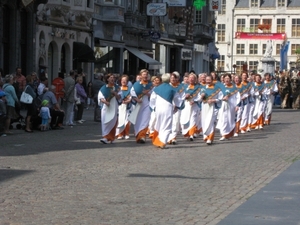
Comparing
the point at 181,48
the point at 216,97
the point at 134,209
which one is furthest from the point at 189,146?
the point at 181,48

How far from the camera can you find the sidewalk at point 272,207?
9922 mm

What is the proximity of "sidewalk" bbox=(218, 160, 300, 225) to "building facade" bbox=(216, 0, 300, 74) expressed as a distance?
104113mm

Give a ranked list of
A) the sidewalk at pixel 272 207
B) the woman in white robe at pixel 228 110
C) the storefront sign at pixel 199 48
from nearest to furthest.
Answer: the sidewalk at pixel 272 207, the woman in white robe at pixel 228 110, the storefront sign at pixel 199 48

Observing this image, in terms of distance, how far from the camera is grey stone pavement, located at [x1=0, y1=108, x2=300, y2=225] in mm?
10445

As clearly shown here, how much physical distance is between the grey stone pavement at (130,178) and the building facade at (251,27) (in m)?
95.6

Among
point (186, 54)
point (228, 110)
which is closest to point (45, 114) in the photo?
point (228, 110)

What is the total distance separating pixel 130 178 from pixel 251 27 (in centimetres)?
10613

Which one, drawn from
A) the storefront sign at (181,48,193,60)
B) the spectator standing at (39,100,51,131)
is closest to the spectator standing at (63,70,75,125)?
the spectator standing at (39,100,51,131)

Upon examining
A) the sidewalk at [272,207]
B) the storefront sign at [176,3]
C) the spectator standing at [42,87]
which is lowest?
the sidewalk at [272,207]

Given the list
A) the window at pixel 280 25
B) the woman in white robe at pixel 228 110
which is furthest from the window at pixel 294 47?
the woman in white robe at pixel 228 110

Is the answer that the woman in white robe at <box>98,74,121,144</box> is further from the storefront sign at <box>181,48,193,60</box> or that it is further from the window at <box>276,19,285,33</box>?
the window at <box>276,19,285,33</box>

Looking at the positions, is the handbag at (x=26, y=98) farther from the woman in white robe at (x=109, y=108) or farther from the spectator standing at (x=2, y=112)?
the woman in white robe at (x=109, y=108)

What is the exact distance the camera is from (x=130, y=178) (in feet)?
45.9

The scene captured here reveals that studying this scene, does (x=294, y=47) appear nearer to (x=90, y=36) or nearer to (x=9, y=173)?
(x=90, y=36)
